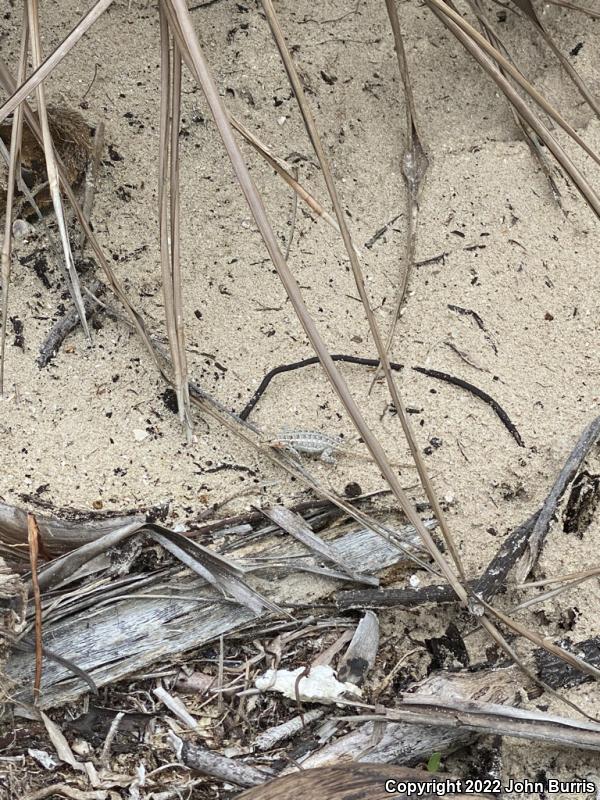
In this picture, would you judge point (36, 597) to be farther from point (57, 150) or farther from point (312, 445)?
point (57, 150)

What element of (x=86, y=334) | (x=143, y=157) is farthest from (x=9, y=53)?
(x=86, y=334)

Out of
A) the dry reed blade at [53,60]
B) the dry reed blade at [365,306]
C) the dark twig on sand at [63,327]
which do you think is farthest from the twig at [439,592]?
the dry reed blade at [53,60]

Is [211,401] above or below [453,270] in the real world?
below

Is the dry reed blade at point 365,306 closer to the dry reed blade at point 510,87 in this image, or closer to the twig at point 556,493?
the dry reed blade at point 510,87

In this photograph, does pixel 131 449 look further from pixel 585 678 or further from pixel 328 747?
pixel 585 678

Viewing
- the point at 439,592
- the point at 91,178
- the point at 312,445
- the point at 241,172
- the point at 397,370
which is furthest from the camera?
the point at 91,178

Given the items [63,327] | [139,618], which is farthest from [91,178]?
[139,618]
